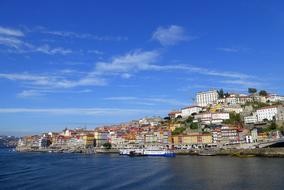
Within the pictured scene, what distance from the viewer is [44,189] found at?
21.0 metres

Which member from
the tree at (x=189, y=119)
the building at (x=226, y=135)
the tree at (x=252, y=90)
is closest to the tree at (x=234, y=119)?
the tree at (x=189, y=119)

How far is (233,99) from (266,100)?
659 cm

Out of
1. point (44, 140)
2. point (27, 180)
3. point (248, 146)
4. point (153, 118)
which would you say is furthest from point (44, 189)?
point (44, 140)

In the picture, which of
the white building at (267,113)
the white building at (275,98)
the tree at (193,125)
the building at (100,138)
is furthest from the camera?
the building at (100,138)

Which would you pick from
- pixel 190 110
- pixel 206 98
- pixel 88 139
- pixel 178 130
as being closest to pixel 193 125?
pixel 178 130

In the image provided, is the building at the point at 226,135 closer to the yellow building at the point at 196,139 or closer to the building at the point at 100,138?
the yellow building at the point at 196,139

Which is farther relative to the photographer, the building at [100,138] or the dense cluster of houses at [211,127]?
the building at [100,138]

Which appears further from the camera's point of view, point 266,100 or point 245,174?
point 266,100

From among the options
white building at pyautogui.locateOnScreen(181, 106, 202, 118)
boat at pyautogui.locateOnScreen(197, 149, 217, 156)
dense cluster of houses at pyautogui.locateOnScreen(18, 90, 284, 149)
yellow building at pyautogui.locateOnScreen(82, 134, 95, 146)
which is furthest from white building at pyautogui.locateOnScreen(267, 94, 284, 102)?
yellow building at pyautogui.locateOnScreen(82, 134, 95, 146)

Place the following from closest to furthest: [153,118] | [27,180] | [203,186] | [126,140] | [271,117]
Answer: [203,186]
[27,180]
[271,117]
[126,140]
[153,118]

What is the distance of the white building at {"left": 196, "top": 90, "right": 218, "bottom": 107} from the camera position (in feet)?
277

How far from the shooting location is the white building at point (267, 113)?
63397 mm

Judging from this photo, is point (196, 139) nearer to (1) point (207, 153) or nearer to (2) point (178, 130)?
→ (2) point (178, 130)

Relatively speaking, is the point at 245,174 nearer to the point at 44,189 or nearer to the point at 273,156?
the point at 44,189
